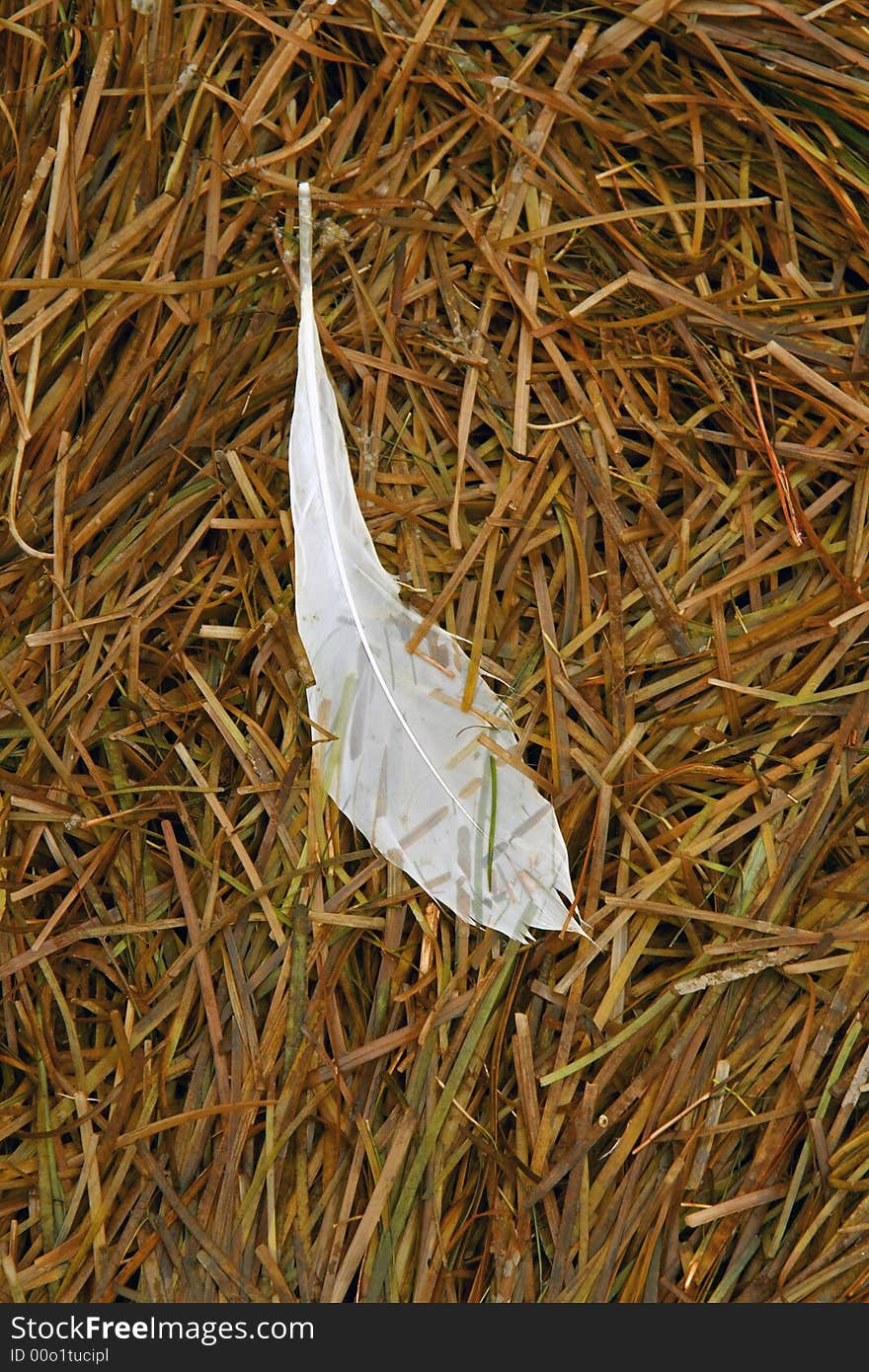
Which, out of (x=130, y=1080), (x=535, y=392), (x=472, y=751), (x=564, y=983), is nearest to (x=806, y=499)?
(x=535, y=392)

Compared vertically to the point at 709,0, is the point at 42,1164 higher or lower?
lower

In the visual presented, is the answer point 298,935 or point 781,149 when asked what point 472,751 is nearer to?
point 298,935

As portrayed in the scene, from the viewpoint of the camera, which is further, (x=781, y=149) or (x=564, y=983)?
(x=781, y=149)
